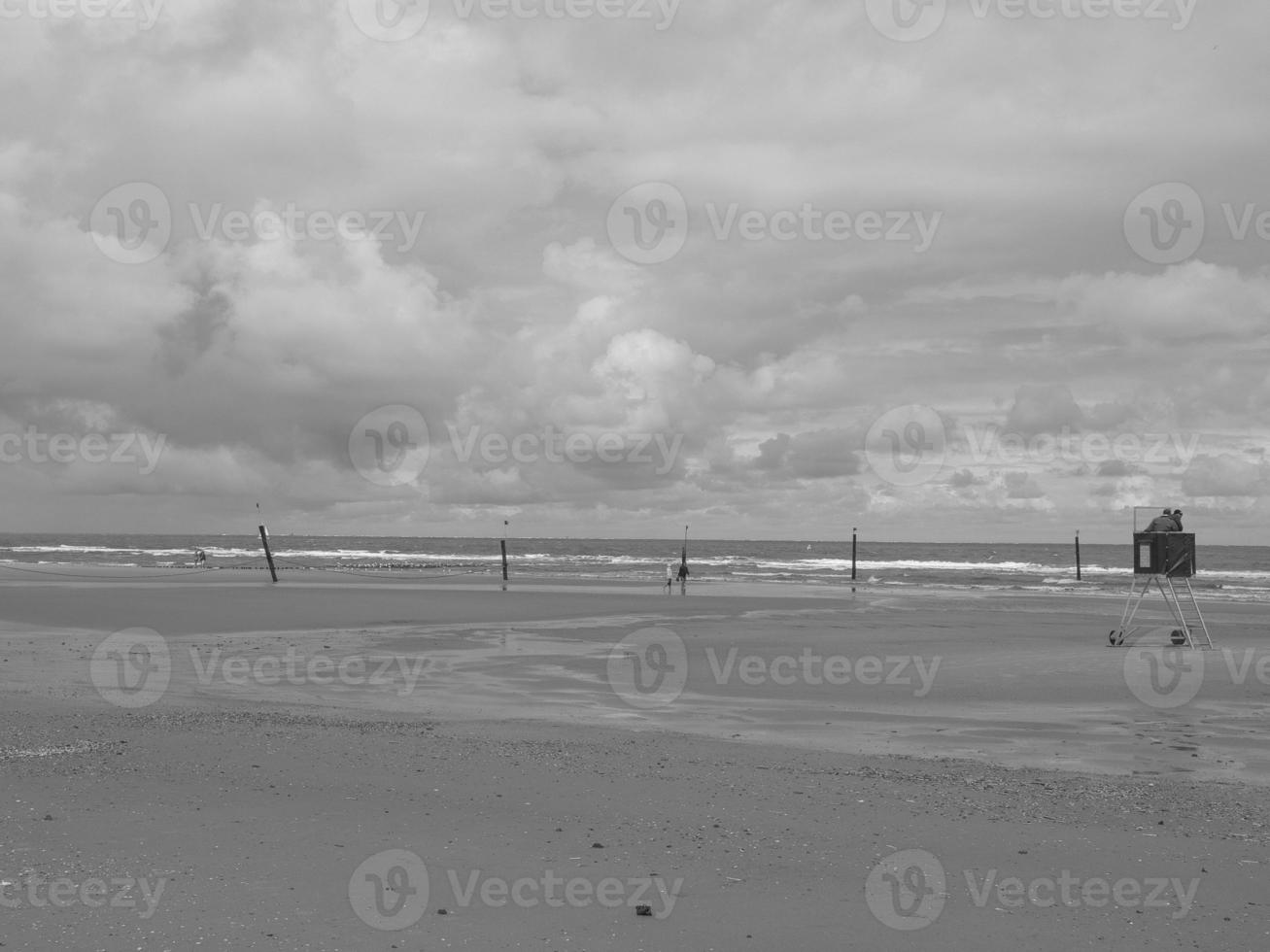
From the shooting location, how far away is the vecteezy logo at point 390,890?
19.3 ft

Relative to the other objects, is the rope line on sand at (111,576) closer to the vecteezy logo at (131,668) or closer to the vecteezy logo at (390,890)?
the vecteezy logo at (131,668)

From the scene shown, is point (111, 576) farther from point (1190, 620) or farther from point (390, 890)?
point (390, 890)

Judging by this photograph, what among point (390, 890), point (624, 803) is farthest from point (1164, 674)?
point (390, 890)

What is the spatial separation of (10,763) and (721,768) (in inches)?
243

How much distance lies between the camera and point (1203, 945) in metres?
5.70
